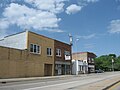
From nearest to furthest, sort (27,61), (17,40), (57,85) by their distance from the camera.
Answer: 1. (57,85)
2. (27,61)
3. (17,40)

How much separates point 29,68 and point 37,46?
5975 millimetres

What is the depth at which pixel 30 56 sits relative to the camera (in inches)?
1870

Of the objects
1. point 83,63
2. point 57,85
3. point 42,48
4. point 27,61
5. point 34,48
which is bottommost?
point 57,85

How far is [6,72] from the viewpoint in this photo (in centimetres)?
4009

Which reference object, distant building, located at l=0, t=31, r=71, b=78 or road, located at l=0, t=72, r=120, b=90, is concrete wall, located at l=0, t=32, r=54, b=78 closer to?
distant building, located at l=0, t=31, r=71, b=78

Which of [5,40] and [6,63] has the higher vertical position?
[5,40]

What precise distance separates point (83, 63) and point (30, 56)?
36.9 metres

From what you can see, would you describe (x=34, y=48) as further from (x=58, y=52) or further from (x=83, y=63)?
(x=83, y=63)

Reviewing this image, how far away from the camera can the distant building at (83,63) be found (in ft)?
243

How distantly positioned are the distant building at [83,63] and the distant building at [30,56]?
10.6 metres

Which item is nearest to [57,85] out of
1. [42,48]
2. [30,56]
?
[30,56]

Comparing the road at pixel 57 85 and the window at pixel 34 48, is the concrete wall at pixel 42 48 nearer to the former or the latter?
the window at pixel 34 48

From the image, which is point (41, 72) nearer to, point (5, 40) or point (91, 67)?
point (5, 40)

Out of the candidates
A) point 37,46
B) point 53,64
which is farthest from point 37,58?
point 53,64
